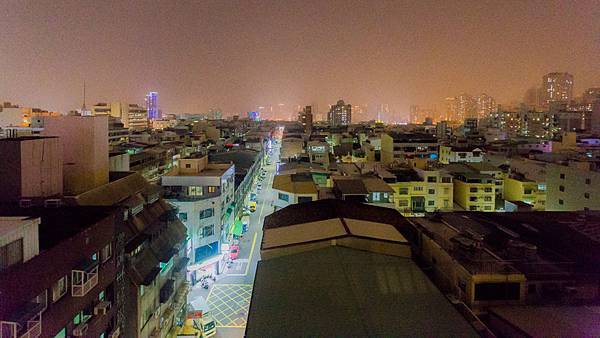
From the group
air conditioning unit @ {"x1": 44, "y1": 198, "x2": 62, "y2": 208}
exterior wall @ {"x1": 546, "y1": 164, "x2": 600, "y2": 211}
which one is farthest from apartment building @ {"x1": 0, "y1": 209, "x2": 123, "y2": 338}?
exterior wall @ {"x1": 546, "y1": 164, "x2": 600, "y2": 211}

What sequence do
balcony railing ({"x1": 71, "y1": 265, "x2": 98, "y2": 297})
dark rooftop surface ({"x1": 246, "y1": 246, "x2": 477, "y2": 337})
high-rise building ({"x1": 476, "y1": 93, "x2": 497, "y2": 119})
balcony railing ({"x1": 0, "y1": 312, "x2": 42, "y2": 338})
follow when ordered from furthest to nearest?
high-rise building ({"x1": 476, "y1": 93, "x2": 497, "y2": 119}) < balcony railing ({"x1": 71, "y1": 265, "x2": 98, "y2": 297}) < dark rooftop surface ({"x1": 246, "y1": 246, "x2": 477, "y2": 337}) < balcony railing ({"x1": 0, "y1": 312, "x2": 42, "y2": 338})

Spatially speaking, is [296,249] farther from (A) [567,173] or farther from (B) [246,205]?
(B) [246,205]

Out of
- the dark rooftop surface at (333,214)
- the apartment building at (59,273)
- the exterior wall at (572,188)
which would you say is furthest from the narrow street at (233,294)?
the exterior wall at (572,188)

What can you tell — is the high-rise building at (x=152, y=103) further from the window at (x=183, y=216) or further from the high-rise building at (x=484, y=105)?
the window at (x=183, y=216)

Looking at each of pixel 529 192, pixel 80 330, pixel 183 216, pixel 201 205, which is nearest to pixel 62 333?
pixel 80 330

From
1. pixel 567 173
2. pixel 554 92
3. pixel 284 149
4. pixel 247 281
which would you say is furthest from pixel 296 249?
pixel 554 92

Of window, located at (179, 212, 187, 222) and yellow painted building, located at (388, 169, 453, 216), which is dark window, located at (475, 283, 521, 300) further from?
yellow painted building, located at (388, 169, 453, 216)

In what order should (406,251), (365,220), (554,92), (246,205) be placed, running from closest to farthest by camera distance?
(406,251)
(365,220)
(246,205)
(554,92)
